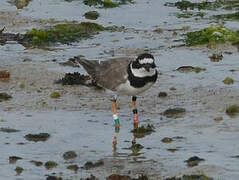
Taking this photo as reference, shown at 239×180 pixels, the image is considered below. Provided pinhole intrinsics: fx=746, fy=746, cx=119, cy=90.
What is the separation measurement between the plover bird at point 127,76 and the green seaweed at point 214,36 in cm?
603

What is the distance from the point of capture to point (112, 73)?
14.7 metres

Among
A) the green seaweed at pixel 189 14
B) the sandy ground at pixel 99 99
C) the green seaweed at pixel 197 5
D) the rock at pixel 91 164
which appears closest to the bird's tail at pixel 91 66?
the sandy ground at pixel 99 99

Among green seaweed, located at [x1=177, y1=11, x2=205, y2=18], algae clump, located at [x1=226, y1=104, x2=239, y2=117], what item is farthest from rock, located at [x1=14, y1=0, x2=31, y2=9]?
algae clump, located at [x1=226, y1=104, x2=239, y2=117]

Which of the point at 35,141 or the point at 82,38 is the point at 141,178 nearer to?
the point at 35,141

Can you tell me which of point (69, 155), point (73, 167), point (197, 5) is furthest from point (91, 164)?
point (197, 5)

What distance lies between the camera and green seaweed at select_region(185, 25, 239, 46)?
20.6 meters

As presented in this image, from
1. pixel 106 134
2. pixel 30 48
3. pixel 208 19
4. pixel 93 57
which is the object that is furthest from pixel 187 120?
pixel 208 19

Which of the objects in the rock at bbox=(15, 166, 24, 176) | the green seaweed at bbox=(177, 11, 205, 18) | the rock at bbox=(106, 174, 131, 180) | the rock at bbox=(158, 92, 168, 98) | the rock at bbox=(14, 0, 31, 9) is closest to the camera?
the rock at bbox=(106, 174, 131, 180)

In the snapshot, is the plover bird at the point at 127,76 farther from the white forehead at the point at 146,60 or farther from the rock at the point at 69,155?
the rock at the point at 69,155

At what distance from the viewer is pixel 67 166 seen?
12.0 meters

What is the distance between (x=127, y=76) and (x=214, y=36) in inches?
274

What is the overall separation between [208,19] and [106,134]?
1100 cm

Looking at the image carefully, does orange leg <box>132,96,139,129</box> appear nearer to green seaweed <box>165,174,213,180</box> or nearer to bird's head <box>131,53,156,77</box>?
bird's head <box>131,53,156,77</box>

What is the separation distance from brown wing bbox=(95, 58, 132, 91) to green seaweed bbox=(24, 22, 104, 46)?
262 inches
